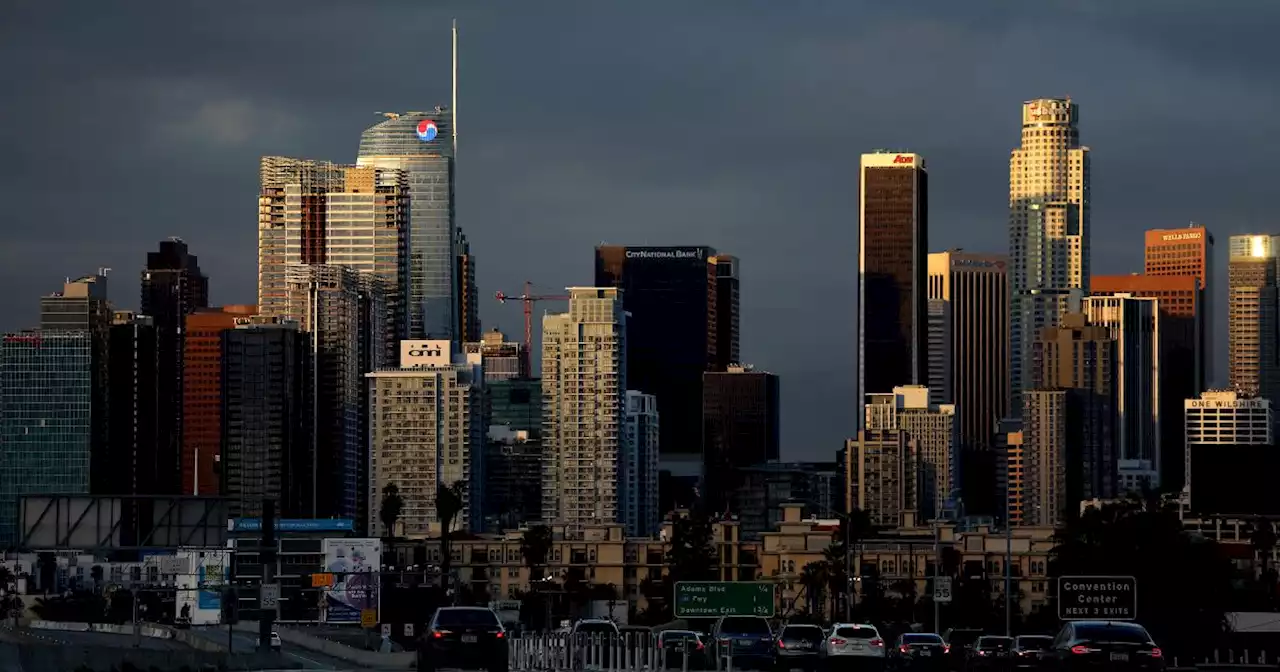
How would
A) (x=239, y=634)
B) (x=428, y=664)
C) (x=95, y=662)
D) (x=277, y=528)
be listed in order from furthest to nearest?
(x=277, y=528)
(x=239, y=634)
(x=95, y=662)
(x=428, y=664)

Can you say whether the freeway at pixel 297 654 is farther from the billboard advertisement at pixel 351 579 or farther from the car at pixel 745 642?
the car at pixel 745 642

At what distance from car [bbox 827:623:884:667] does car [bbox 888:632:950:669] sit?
1.68 meters

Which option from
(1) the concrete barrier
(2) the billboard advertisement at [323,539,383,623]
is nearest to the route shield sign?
(1) the concrete barrier

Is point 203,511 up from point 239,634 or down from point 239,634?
up

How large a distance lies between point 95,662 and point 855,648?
2154 centimetres

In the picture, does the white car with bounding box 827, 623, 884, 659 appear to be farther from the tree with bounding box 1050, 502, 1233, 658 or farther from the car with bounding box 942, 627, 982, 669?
the tree with bounding box 1050, 502, 1233, 658

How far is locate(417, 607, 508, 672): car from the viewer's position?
57688mm

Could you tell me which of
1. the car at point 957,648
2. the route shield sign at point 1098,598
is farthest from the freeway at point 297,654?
the route shield sign at point 1098,598

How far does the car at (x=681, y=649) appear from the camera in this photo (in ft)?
246

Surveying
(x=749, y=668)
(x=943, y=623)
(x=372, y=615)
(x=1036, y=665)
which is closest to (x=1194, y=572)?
(x=943, y=623)

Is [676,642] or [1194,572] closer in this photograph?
[676,642]

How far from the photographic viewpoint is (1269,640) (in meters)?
94.3

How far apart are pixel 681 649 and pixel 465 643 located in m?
Answer: 20.3

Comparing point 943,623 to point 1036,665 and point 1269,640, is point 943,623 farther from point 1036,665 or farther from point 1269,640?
point 1036,665
